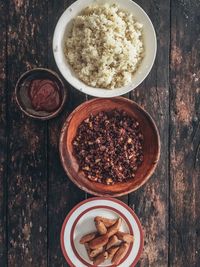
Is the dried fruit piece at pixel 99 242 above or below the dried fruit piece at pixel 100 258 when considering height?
above

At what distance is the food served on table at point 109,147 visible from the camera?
158 centimetres

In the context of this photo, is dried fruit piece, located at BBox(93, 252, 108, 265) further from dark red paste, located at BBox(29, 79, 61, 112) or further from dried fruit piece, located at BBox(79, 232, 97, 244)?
dark red paste, located at BBox(29, 79, 61, 112)

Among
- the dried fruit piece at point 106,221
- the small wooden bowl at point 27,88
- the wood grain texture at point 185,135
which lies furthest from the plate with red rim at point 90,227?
the small wooden bowl at point 27,88

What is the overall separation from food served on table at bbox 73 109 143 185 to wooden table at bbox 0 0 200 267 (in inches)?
4.0

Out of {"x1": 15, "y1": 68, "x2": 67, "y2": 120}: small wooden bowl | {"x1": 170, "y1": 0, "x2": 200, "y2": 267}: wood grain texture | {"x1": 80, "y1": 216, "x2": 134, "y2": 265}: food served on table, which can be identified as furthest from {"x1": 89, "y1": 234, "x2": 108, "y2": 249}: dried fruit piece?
{"x1": 15, "y1": 68, "x2": 67, "y2": 120}: small wooden bowl

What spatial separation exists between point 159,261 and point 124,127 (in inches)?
19.9

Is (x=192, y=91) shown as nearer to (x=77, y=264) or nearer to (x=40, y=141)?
(x=40, y=141)

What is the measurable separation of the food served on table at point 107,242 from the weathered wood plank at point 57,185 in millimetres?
120

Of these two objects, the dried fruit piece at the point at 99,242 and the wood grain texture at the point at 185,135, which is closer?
the dried fruit piece at the point at 99,242

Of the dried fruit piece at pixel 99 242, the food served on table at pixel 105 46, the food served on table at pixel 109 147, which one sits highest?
the food served on table at pixel 105 46

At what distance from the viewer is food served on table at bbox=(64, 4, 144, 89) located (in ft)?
4.72

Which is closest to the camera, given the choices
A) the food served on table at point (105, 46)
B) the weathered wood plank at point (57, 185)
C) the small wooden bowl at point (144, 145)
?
the food served on table at point (105, 46)

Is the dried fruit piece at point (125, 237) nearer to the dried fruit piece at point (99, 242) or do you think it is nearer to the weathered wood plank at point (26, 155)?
the dried fruit piece at point (99, 242)

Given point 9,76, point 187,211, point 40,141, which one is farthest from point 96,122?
point 187,211
